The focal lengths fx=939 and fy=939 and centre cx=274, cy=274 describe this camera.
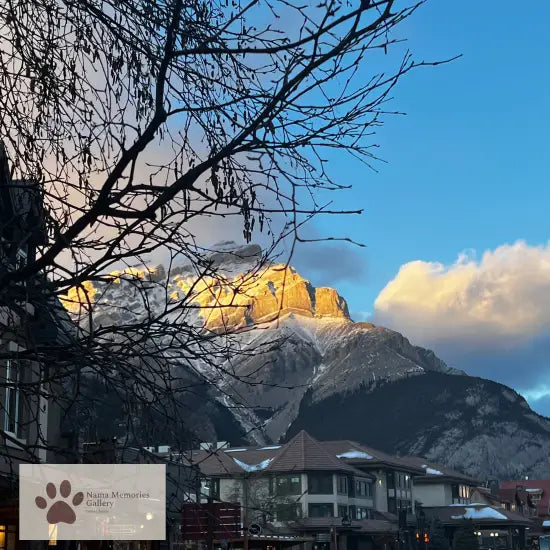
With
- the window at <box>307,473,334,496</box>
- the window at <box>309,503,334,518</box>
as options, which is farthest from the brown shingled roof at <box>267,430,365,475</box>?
the window at <box>309,503,334,518</box>

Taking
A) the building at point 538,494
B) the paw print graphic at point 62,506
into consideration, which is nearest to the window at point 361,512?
the building at point 538,494

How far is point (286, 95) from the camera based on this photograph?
18.5 ft

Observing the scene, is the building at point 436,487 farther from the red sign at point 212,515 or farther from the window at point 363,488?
the red sign at point 212,515

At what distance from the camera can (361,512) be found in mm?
90312

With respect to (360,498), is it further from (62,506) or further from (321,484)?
(62,506)

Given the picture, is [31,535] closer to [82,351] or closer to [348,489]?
[82,351]

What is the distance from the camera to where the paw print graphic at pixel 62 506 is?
606 cm

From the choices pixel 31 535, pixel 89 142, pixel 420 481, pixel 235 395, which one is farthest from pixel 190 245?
pixel 420 481

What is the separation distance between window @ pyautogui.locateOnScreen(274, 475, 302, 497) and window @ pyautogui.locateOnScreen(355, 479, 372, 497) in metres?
9.76

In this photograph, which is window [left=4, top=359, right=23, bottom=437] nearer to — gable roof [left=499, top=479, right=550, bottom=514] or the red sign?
the red sign

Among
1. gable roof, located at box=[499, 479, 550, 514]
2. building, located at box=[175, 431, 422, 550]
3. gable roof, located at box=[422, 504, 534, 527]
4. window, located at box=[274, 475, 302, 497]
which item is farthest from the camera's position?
gable roof, located at box=[499, 479, 550, 514]

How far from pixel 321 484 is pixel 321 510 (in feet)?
7.42

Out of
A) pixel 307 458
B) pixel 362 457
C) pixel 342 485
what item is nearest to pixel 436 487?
pixel 362 457

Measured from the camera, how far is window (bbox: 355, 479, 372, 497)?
90.3 m
